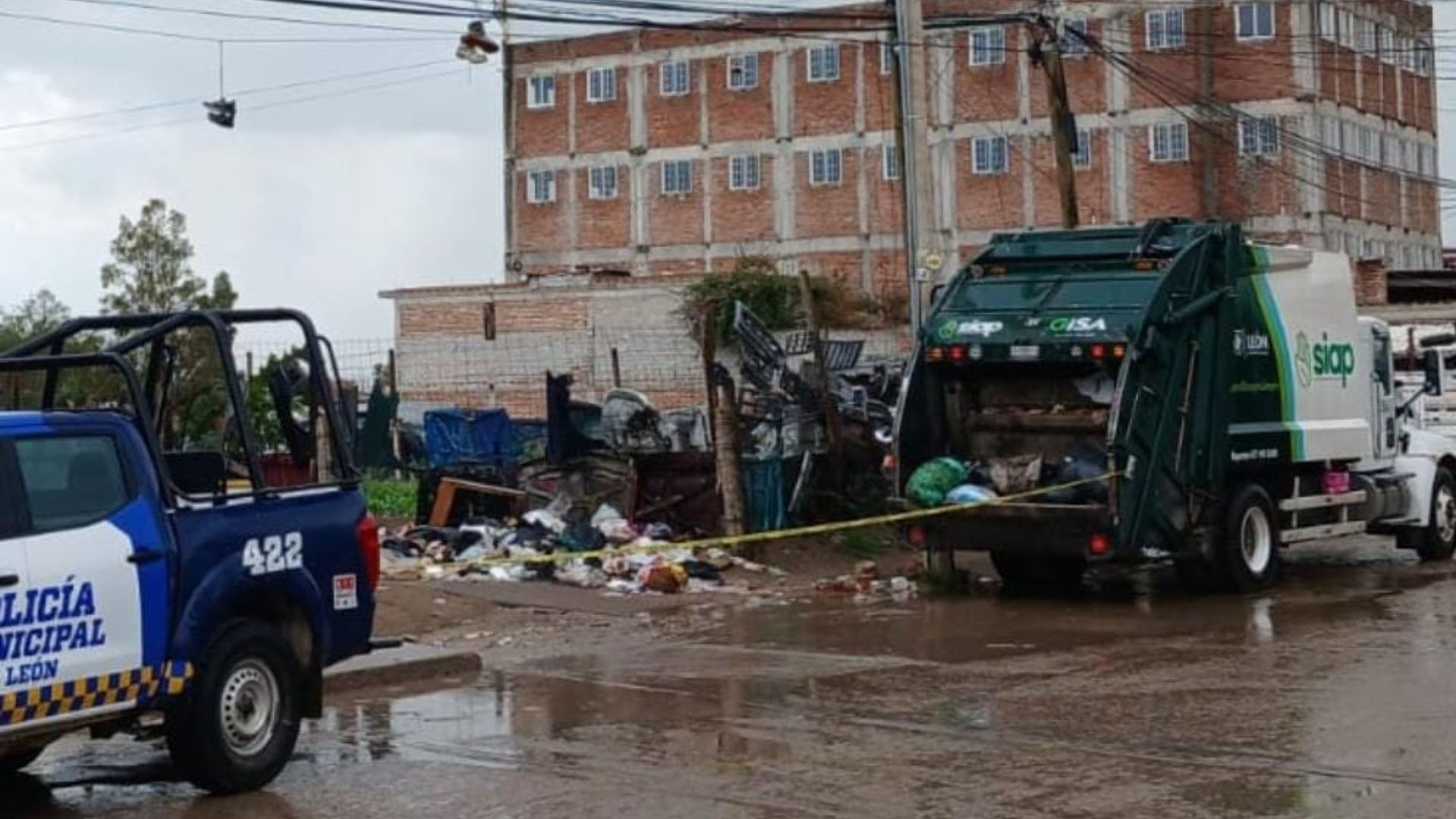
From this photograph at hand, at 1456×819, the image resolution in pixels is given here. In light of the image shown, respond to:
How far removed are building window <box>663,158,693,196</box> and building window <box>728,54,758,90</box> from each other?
3.03 metres

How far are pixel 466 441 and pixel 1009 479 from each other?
746cm

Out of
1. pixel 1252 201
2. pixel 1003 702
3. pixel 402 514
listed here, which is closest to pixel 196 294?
pixel 402 514

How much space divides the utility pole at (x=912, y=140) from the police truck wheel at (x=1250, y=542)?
4604 millimetres

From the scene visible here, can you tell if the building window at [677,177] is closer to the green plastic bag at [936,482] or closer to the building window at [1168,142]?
the building window at [1168,142]

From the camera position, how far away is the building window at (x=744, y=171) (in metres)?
65.6

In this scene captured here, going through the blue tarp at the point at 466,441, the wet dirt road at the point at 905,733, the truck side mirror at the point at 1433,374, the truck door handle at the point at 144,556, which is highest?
the truck side mirror at the point at 1433,374

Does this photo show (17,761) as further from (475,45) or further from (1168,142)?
(1168,142)

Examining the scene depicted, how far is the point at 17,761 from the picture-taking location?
988cm

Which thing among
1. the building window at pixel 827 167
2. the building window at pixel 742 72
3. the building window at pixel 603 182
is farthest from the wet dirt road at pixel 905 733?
the building window at pixel 603 182

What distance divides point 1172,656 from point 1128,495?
9.48 ft

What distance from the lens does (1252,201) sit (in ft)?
190

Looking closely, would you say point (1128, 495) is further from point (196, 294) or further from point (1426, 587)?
point (196, 294)

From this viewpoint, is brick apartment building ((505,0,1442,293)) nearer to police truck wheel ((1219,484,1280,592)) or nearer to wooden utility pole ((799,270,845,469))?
wooden utility pole ((799,270,845,469))

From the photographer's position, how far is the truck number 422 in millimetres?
9195
